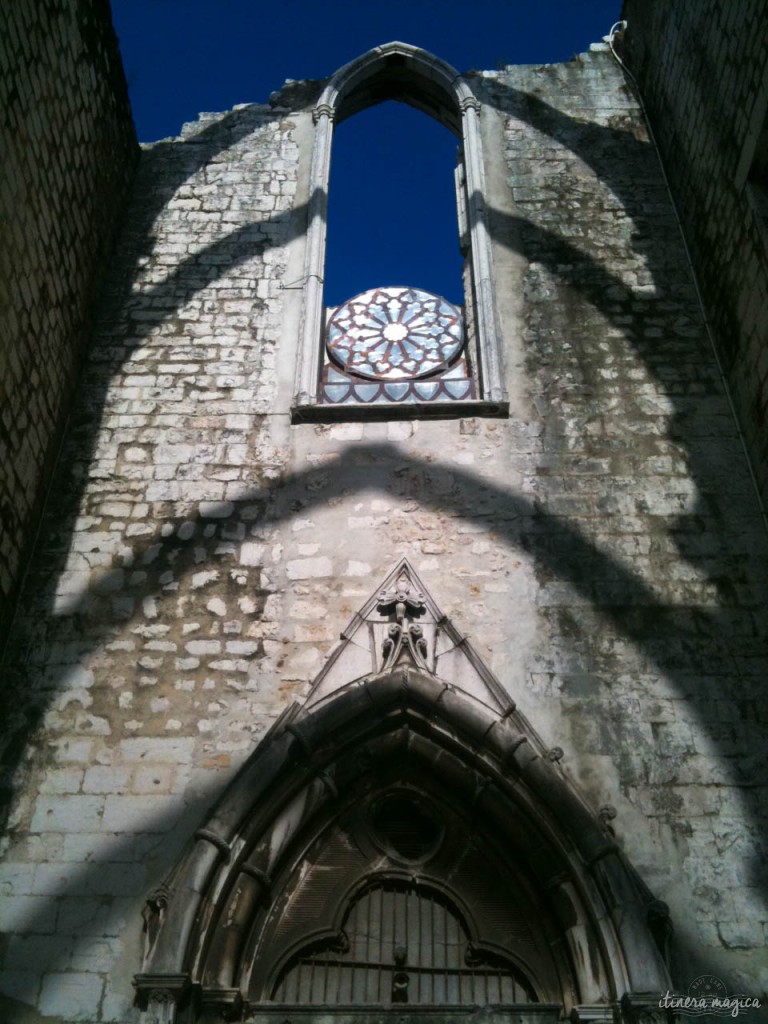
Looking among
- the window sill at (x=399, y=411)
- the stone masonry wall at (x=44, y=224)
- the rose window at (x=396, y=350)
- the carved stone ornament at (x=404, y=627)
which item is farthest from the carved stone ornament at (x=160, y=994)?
the rose window at (x=396, y=350)

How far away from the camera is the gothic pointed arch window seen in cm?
610

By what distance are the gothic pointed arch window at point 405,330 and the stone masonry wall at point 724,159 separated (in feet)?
4.60

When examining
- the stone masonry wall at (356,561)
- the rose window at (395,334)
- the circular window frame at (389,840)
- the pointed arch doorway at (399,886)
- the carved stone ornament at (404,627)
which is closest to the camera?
the pointed arch doorway at (399,886)

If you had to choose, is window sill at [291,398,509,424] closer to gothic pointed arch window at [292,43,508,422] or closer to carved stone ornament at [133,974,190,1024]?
gothic pointed arch window at [292,43,508,422]

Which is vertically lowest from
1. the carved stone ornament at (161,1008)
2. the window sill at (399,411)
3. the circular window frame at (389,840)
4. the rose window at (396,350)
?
the carved stone ornament at (161,1008)

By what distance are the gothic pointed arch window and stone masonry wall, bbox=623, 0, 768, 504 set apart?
4.60 feet

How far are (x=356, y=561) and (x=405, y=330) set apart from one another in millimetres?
2420

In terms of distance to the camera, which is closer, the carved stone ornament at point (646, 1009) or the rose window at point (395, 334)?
the carved stone ornament at point (646, 1009)

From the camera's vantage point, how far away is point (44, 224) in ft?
18.8

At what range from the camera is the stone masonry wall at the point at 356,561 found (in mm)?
4445

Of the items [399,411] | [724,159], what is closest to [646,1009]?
[399,411]

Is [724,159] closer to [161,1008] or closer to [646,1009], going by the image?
[646,1009]

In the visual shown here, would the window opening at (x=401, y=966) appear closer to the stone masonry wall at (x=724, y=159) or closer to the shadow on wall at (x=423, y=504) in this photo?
the shadow on wall at (x=423, y=504)

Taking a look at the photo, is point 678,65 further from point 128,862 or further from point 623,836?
point 128,862
